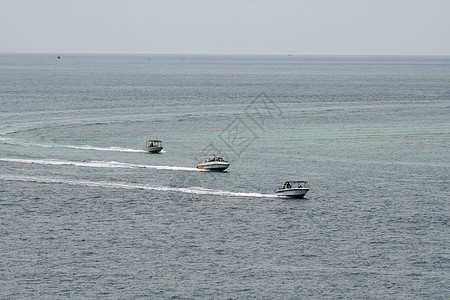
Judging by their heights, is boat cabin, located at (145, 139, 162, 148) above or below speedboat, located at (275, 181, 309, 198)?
above

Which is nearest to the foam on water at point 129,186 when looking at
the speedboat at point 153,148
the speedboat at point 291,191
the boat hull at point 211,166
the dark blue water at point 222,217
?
the dark blue water at point 222,217

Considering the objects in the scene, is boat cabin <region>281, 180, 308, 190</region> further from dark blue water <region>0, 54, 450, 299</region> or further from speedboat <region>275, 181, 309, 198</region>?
dark blue water <region>0, 54, 450, 299</region>

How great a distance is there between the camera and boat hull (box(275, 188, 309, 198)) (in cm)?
9972

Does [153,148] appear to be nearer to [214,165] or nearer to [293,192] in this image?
[214,165]

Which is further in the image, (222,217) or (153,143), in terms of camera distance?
(153,143)

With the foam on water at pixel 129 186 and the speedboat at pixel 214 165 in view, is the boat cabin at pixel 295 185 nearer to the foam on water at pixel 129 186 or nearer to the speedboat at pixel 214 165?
the foam on water at pixel 129 186

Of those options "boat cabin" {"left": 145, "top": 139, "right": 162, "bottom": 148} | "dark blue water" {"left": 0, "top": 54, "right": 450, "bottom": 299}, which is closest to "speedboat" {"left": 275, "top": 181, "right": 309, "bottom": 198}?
"dark blue water" {"left": 0, "top": 54, "right": 450, "bottom": 299}

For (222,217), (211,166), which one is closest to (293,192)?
(222,217)

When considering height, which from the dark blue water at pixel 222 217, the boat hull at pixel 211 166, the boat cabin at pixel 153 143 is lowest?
the dark blue water at pixel 222 217

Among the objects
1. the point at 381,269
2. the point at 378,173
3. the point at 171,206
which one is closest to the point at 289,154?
the point at 378,173

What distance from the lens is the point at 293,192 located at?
327 ft

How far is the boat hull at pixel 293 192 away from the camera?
327 ft

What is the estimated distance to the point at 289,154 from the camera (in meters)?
135

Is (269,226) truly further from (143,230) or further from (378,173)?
(378,173)
